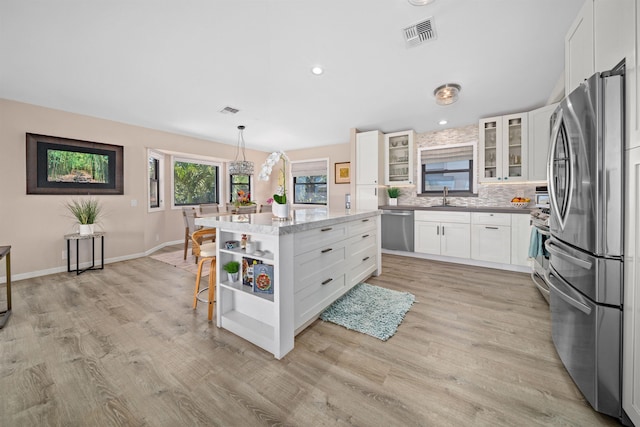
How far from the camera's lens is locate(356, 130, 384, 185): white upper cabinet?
4.72 m

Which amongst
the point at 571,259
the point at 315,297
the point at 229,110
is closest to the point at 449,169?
the point at 571,259

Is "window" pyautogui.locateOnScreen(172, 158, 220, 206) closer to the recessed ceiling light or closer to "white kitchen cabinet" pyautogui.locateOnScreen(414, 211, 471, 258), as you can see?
"white kitchen cabinet" pyautogui.locateOnScreen(414, 211, 471, 258)

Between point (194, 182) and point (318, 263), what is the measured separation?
5.23 metres

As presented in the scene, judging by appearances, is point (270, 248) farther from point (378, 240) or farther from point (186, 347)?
point (378, 240)

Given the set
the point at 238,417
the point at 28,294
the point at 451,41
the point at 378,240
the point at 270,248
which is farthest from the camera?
the point at 378,240

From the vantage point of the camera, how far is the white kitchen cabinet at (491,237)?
143 inches

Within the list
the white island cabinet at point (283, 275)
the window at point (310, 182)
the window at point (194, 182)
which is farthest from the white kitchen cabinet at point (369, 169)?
the window at point (194, 182)

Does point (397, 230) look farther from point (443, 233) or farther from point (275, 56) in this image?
point (275, 56)

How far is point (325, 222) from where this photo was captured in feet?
6.49

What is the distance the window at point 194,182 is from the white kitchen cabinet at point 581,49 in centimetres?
641

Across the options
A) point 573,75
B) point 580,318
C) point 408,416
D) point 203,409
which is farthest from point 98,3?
Answer: point 580,318

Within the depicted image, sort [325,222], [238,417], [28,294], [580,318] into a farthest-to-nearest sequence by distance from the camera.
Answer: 1. [28,294]
2. [325,222]
3. [580,318]
4. [238,417]

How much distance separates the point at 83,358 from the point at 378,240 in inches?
117

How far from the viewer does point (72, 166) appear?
3.72 m
